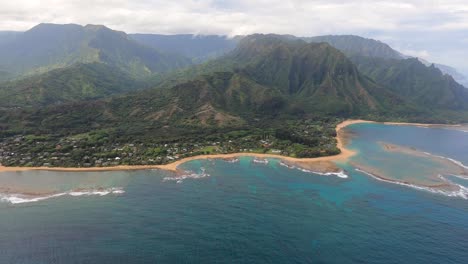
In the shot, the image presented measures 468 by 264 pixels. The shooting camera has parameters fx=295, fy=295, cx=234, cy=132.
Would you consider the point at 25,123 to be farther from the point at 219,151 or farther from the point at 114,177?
the point at 219,151

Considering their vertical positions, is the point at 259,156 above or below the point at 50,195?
above

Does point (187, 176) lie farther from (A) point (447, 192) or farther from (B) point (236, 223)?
(A) point (447, 192)

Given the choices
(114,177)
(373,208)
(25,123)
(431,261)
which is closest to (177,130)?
(114,177)

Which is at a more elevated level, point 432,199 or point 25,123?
point 25,123

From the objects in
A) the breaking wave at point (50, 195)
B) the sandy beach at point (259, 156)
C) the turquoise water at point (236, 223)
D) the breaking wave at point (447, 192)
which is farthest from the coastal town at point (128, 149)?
the breaking wave at point (447, 192)

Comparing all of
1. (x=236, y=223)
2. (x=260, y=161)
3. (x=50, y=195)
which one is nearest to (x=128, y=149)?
(x=50, y=195)

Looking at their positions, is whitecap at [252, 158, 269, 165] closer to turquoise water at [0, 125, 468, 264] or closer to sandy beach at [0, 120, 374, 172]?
sandy beach at [0, 120, 374, 172]

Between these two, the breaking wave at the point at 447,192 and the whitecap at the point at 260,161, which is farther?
the whitecap at the point at 260,161

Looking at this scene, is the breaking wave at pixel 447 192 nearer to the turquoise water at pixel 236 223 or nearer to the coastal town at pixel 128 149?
the turquoise water at pixel 236 223

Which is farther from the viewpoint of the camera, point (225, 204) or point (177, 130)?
point (177, 130)
